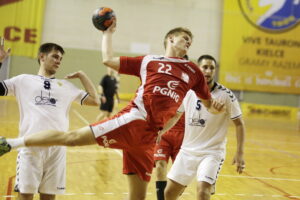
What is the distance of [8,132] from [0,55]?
732cm

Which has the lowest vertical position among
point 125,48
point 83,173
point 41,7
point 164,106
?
point 83,173

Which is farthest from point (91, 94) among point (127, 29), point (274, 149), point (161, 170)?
point (127, 29)

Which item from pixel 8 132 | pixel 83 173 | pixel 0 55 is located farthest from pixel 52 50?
pixel 8 132

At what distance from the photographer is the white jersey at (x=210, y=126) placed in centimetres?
440

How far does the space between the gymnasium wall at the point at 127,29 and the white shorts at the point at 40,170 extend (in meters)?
16.8

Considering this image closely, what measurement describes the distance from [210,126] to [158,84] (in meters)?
1.35

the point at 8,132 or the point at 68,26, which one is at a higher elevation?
the point at 68,26

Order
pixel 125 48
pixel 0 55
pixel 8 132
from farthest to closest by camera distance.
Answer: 1. pixel 125 48
2. pixel 8 132
3. pixel 0 55

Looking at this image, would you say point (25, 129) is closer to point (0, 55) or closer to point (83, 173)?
point (0, 55)

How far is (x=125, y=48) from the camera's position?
21.2m

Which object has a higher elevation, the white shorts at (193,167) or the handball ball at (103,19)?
the handball ball at (103,19)

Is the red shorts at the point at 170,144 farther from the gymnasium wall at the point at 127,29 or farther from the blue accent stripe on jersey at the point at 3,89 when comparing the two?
the gymnasium wall at the point at 127,29

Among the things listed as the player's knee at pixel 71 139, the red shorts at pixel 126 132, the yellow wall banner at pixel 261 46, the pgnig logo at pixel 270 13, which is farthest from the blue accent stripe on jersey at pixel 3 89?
the pgnig logo at pixel 270 13

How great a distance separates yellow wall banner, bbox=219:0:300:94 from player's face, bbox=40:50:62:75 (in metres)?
19.0
